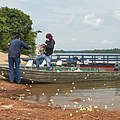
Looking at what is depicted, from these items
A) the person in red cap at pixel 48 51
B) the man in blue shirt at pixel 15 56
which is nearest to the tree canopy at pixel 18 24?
the person in red cap at pixel 48 51

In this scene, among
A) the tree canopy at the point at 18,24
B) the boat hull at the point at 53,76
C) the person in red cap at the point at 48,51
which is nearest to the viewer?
the boat hull at the point at 53,76

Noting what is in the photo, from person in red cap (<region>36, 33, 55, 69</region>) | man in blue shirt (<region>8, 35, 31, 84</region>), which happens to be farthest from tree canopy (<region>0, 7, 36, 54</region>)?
man in blue shirt (<region>8, 35, 31, 84</region>)

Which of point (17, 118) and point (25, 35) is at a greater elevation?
point (25, 35)

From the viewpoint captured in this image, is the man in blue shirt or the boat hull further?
the boat hull

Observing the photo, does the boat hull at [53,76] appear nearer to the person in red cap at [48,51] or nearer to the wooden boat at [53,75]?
the wooden boat at [53,75]

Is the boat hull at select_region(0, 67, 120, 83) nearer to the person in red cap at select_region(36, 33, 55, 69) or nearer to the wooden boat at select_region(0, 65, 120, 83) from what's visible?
the wooden boat at select_region(0, 65, 120, 83)

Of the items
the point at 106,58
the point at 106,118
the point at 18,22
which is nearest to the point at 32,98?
the point at 106,118

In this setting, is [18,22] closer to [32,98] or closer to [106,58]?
[106,58]

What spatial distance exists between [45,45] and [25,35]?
34.4 meters

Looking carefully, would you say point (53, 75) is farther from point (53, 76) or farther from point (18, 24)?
point (18, 24)

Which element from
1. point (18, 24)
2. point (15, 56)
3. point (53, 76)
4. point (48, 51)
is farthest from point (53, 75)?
point (18, 24)

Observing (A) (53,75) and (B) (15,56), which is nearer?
(B) (15,56)

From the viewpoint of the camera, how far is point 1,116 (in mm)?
4648

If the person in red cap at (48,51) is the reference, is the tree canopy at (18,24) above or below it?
above
